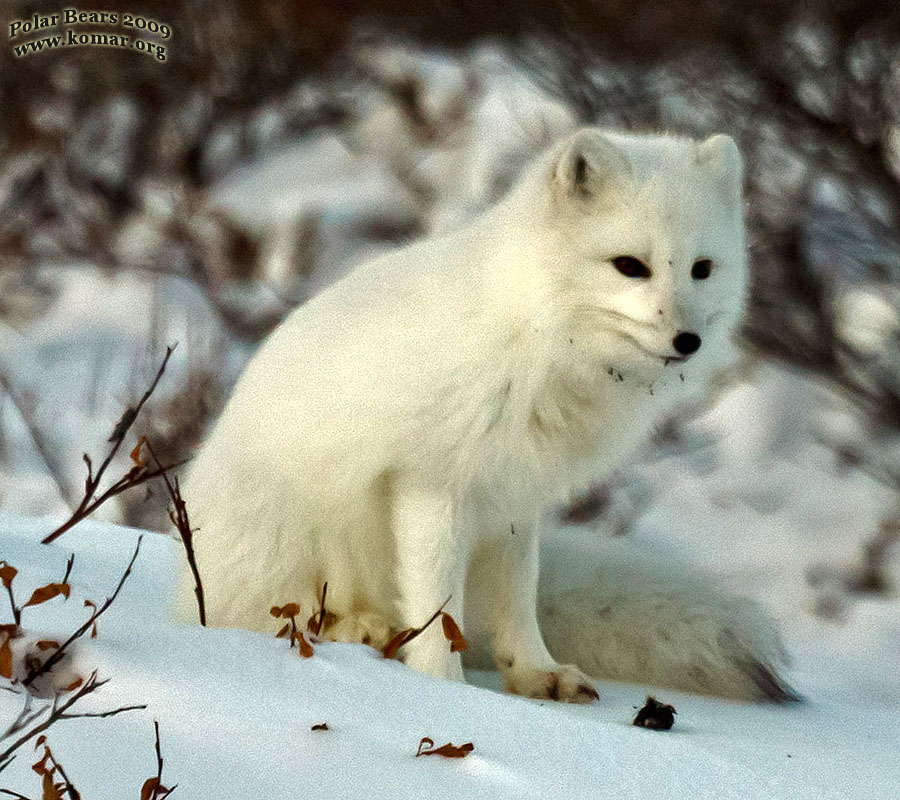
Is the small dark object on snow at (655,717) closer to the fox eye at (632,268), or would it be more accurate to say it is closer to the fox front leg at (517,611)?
the fox front leg at (517,611)

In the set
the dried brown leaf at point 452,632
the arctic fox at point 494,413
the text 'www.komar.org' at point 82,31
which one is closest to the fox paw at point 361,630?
the arctic fox at point 494,413

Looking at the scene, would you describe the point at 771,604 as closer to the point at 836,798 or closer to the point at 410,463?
the point at 410,463

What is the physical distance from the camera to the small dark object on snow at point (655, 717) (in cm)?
238

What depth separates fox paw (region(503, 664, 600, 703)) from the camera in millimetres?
2861

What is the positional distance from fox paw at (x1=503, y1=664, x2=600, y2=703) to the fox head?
Answer: 0.68m

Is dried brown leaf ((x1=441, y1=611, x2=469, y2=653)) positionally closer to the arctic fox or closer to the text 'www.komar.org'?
the arctic fox

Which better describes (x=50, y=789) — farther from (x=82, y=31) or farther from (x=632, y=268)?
(x=82, y=31)

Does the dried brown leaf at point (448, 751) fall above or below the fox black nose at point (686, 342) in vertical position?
below

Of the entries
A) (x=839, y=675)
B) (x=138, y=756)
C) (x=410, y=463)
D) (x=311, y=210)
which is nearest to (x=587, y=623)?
(x=410, y=463)

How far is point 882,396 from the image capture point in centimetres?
461

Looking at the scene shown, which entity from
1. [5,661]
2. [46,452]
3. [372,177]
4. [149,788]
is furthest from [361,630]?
[372,177]

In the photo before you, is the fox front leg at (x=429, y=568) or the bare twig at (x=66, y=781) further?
the fox front leg at (x=429, y=568)

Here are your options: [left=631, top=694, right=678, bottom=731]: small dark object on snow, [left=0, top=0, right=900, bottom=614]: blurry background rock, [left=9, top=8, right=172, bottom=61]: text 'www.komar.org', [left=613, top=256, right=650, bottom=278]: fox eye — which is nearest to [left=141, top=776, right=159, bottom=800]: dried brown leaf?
[left=631, top=694, right=678, bottom=731]: small dark object on snow

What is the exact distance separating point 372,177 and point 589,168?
21.7 feet
